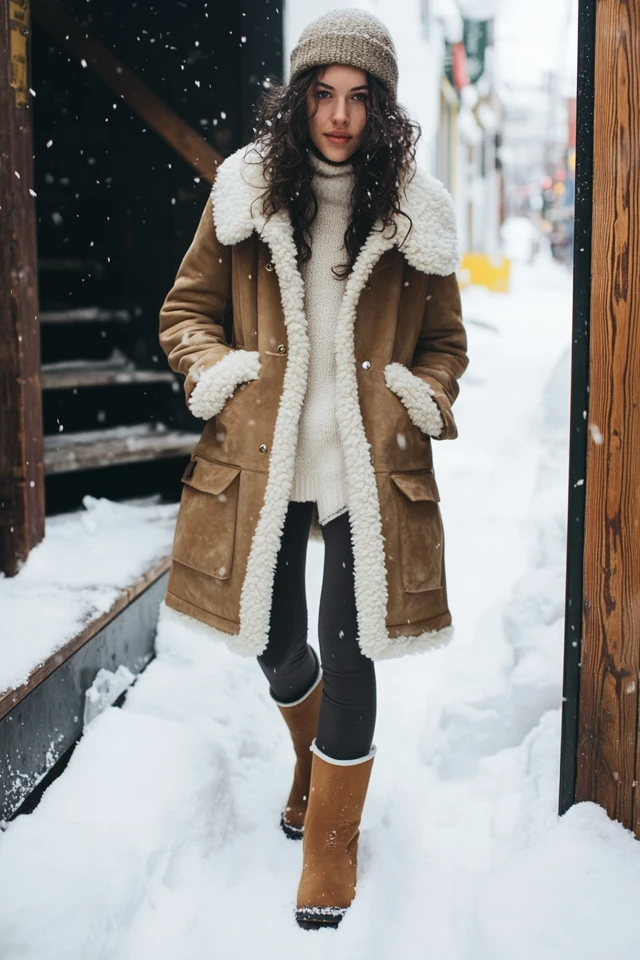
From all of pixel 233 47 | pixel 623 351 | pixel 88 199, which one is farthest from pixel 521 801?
pixel 88 199

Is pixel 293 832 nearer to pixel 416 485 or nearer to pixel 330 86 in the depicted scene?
pixel 416 485

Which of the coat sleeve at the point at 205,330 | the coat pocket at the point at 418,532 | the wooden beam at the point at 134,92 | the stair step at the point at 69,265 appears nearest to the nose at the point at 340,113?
the coat sleeve at the point at 205,330

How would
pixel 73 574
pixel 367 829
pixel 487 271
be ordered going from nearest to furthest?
pixel 367 829 → pixel 73 574 → pixel 487 271

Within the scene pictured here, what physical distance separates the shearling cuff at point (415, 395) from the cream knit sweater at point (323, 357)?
15cm

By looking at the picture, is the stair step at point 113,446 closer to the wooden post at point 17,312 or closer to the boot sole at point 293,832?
the wooden post at point 17,312

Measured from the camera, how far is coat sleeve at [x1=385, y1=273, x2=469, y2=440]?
6.73ft

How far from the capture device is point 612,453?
208 centimetres

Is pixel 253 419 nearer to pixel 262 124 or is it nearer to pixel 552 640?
pixel 262 124

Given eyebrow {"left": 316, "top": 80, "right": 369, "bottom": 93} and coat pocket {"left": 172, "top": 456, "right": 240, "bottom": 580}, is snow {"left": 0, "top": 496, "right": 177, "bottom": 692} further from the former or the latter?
eyebrow {"left": 316, "top": 80, "right": 369, "bottom": 93}

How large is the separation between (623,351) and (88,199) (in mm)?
3457

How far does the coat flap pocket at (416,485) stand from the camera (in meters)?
2.05

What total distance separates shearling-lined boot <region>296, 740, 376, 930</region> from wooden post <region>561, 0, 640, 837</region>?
21.3 inches

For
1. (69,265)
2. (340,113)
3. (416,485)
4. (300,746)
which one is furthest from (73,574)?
(69,265)

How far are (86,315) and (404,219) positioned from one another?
2.92 metres
